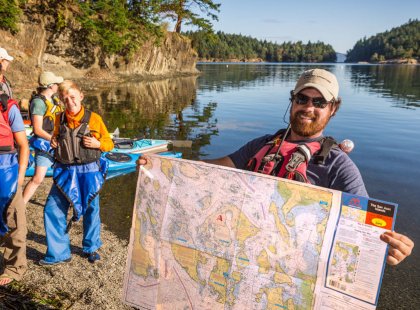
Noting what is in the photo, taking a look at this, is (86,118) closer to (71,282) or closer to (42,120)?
(42,120)

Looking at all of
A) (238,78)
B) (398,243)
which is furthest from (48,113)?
(238,78)

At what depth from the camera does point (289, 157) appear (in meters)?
2.63

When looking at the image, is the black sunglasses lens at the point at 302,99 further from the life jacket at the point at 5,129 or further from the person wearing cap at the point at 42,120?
the person wearing cap at the point at 42,120

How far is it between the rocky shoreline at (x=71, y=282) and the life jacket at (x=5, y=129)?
5.86 feet

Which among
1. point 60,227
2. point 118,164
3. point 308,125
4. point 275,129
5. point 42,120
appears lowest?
point 118,164

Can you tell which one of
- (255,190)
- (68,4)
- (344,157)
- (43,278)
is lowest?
(43,278)

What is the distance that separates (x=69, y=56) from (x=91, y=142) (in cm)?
3810

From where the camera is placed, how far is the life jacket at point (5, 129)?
377 cm

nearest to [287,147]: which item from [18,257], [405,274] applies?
[18,257]

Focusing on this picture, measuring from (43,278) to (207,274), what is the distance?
10.1 ft

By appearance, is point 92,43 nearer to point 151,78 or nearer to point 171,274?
point 151,78

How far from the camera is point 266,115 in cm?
2278

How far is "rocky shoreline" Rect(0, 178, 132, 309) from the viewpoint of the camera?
3900mm

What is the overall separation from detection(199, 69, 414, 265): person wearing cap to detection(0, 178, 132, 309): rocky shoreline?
246 centimetres
